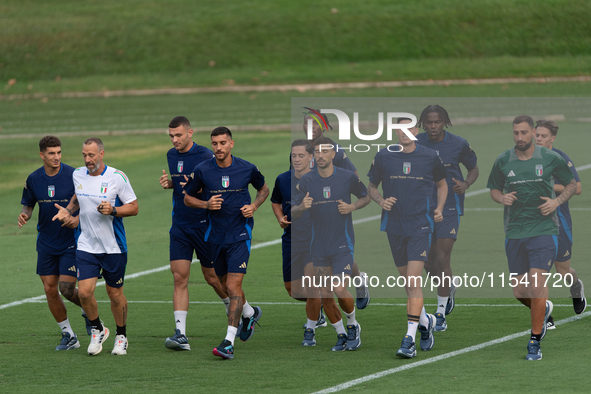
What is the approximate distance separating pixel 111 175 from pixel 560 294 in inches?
208

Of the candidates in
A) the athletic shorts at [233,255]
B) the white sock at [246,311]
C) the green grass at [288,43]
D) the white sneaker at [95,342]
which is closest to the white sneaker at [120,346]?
the white sneaker at [95,342]

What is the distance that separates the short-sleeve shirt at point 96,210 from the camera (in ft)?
29.0

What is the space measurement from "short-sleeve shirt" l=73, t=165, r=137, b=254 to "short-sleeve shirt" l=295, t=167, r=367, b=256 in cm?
188

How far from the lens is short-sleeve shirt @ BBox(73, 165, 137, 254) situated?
8.84 m

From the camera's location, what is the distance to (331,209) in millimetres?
9070

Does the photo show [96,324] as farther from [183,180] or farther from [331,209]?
[331,209]

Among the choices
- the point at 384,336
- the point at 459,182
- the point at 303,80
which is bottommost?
the point at 384,336

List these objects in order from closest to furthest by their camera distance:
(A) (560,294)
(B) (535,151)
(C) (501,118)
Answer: (B) (535,151) → (A) (560,294) → (C) (501,118)

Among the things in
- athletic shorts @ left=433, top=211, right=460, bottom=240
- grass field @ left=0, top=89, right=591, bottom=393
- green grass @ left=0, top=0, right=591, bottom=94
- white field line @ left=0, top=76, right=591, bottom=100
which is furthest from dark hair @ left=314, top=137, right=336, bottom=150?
green grass @ left=0, top=0, right=591, bottom=94

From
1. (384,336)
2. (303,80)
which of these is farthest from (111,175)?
(303,80)

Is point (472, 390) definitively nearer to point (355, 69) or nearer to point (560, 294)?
point (560, 294)

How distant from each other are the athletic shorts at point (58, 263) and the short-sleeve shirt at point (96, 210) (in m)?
0.38

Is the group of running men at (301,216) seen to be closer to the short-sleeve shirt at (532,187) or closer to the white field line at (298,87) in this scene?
the short-sleeve shirt at (532,187)

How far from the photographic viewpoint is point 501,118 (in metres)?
29.2
